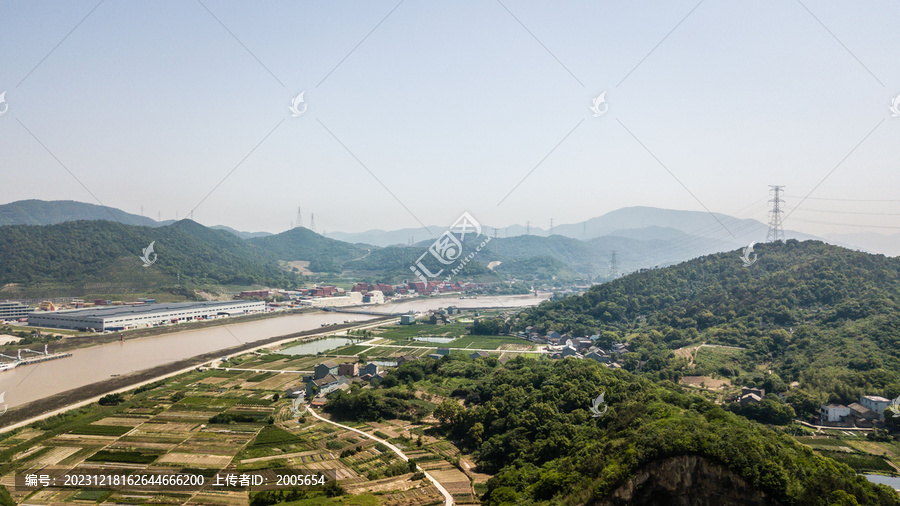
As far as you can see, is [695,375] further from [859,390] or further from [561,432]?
[561,432]

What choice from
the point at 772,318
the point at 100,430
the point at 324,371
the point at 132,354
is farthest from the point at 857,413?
the point at 132,354

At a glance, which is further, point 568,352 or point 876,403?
point 568,352

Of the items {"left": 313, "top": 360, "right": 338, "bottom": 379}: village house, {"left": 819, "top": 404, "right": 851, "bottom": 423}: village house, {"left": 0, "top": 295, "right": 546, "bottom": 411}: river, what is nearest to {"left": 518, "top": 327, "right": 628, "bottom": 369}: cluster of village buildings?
{"left": 819, "top": 404, "right": 851, "bottom": 423}: village house

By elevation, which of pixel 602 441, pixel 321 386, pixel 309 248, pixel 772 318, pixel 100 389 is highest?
pixel 309 248

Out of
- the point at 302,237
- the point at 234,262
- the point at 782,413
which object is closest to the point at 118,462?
the point at 782,413

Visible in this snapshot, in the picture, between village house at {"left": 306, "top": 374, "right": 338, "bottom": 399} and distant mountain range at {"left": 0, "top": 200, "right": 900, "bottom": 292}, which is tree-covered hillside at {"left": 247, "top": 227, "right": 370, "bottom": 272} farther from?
village house at {"left": 306, "top": 374, "right": 338, "bottom": 399}

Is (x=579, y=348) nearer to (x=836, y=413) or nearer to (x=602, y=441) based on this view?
(x=836, y=413)
